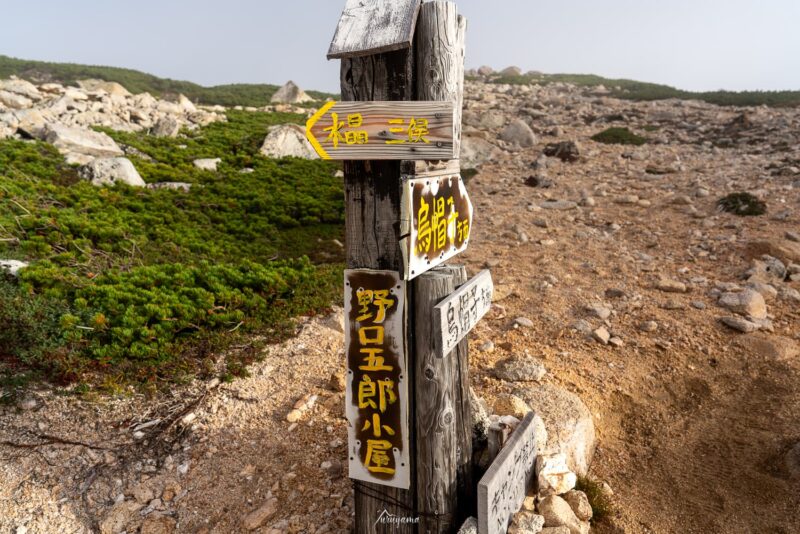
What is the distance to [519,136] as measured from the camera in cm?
1614

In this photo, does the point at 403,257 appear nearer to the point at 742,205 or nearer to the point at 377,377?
the point at 377,377

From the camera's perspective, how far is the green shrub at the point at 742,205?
863 cm

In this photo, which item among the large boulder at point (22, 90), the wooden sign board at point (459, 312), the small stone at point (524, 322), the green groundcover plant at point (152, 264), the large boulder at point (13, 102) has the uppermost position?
the large boulder at point (22, 90)

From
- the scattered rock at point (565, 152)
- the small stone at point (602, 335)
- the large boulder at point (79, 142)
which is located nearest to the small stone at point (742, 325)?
the small stone at point (602, 335)

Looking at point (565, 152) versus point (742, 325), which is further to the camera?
point (565, 152)

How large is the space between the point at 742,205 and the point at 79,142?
1406cm

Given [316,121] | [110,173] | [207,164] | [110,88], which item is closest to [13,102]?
[207,164]

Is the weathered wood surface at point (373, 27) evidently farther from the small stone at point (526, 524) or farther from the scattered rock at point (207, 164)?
the scattered rock at point (207, 164)

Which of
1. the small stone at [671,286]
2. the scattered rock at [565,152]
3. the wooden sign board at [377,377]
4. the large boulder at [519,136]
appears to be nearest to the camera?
the wooden sign board at [377,377]

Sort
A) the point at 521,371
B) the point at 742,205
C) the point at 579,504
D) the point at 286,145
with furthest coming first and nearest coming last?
the point at 286,145, the point at 742,205, the point at 521,371, the point at 579,504

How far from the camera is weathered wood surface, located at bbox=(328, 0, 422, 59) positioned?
7.00 ft

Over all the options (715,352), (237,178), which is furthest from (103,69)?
(715,352)

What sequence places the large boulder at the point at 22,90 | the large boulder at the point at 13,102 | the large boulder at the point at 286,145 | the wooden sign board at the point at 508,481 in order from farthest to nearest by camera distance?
the large boulder at the point at 22,90 → the large boulder at the point at 13,102 → the large boulder at the point at 286,145 → the wooden sign board at the point at 508,481

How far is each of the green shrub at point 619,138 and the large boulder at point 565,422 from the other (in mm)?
13380
